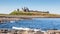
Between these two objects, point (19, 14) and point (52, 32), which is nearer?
point (52, 32)

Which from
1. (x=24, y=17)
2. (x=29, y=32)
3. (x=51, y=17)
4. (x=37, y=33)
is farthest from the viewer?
(x=24, y=17)

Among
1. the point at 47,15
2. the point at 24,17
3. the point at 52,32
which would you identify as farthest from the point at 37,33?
the point at 24,17

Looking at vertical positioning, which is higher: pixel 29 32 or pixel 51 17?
pixel 29 32

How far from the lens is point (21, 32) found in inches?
338

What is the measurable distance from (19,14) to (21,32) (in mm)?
53049

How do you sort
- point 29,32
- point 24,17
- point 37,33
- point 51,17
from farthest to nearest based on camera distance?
point 24,17 → point 51,17 → point 29,32 → point 37,33

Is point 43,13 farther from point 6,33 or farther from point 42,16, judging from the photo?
point 6,33

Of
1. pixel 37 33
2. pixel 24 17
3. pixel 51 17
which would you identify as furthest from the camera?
pixel 24 17

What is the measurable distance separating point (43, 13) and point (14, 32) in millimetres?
53744

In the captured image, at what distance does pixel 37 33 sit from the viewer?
777 centimetres

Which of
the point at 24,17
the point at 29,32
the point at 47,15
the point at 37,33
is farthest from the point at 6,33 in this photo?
the point at 24,17

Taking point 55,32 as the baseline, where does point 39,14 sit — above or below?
below

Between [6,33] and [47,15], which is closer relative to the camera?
[6,33]

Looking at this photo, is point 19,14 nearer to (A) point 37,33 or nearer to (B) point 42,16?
(B) point 42,16
